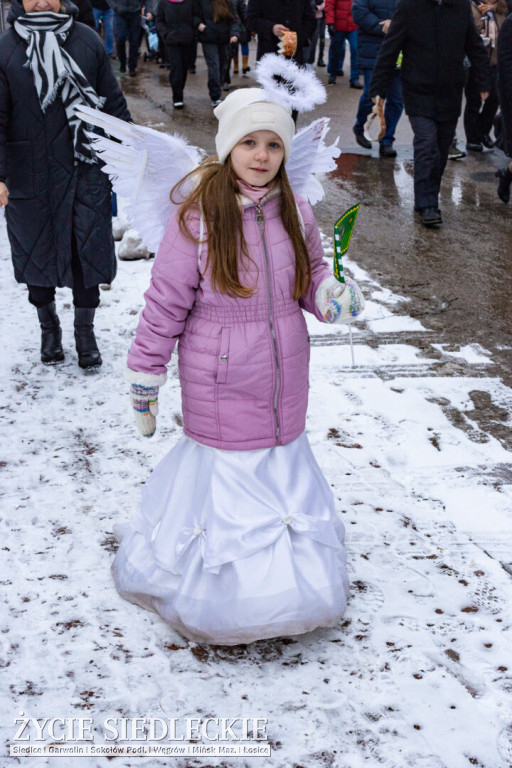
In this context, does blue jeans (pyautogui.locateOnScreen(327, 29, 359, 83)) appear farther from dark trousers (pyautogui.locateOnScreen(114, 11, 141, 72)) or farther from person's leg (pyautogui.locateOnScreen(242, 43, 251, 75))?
dark trousers (pyautogui.locateOnScreen(114, 11, 141, 72))

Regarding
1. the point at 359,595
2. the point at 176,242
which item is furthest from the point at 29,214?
the point at 359,595

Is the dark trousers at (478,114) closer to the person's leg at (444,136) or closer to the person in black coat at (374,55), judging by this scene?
the person in black coat at (374,55)

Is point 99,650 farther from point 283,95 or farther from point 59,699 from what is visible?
point 283,95

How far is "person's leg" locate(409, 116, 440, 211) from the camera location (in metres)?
7.54

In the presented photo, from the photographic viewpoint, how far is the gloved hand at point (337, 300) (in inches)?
113

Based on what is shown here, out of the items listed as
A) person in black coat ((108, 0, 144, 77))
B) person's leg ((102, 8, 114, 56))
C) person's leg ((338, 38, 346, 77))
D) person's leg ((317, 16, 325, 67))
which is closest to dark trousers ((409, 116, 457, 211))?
person's leg ((338, 38, 346, 77))

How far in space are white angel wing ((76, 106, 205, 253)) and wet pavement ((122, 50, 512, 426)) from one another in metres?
2.20

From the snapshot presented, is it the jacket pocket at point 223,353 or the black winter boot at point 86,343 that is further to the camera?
the black winter boot at point 86,343

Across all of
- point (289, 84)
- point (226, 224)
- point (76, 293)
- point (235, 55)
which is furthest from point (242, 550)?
point (235, 55)

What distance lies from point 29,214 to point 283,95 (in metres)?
2.16

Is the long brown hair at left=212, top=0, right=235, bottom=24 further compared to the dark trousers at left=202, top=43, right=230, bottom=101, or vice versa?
the dark trousers at left=202, top=43, right=230, bottom=101

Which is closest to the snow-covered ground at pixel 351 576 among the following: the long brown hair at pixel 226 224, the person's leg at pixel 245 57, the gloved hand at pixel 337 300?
the gloved hand at pixel 337 300

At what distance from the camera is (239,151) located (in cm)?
272

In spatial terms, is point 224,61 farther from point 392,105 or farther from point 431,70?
point 431,70
